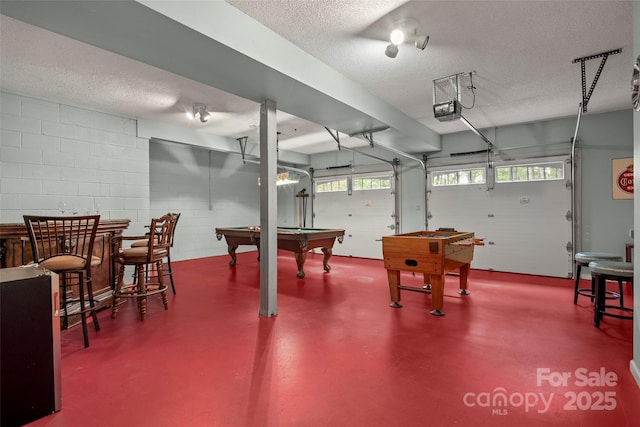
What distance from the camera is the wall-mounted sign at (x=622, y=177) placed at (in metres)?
5.07

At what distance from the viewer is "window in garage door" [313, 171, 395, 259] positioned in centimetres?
794

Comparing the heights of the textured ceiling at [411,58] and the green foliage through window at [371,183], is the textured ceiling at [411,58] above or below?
above

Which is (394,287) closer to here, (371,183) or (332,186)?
(371,183)

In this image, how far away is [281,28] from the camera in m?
2.85

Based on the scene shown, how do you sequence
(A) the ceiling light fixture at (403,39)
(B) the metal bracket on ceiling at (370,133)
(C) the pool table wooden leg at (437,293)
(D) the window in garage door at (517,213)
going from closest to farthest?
(A) the ceiling light fixture at (403,39)
(C) the pool table wooden leg at (437,293)
(B) the metal bracket on ceiling at (370,133)
(D) the window in garage door at (517,213)

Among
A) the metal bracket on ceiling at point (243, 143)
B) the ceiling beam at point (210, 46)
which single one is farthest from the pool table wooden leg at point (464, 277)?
the metal bracket on ceiling at point (243, 143)

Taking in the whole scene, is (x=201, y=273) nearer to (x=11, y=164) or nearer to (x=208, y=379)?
(x=11, y=164)

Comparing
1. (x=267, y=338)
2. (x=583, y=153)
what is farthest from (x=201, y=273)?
(x=583, y=153)

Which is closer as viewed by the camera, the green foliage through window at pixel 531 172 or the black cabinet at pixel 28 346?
the black cabinet at pixel 28 346

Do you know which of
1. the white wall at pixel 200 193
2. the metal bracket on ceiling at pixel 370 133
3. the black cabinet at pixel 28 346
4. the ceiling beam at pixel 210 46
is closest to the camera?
the black cabinet at pixel 28 346

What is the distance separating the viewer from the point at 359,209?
8.41 m

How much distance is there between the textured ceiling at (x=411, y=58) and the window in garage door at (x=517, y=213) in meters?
1.12

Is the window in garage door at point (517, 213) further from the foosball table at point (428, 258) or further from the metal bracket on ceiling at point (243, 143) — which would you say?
the metal bracket on ceiling at point (243, 143)

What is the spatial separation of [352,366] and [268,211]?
186 cm
